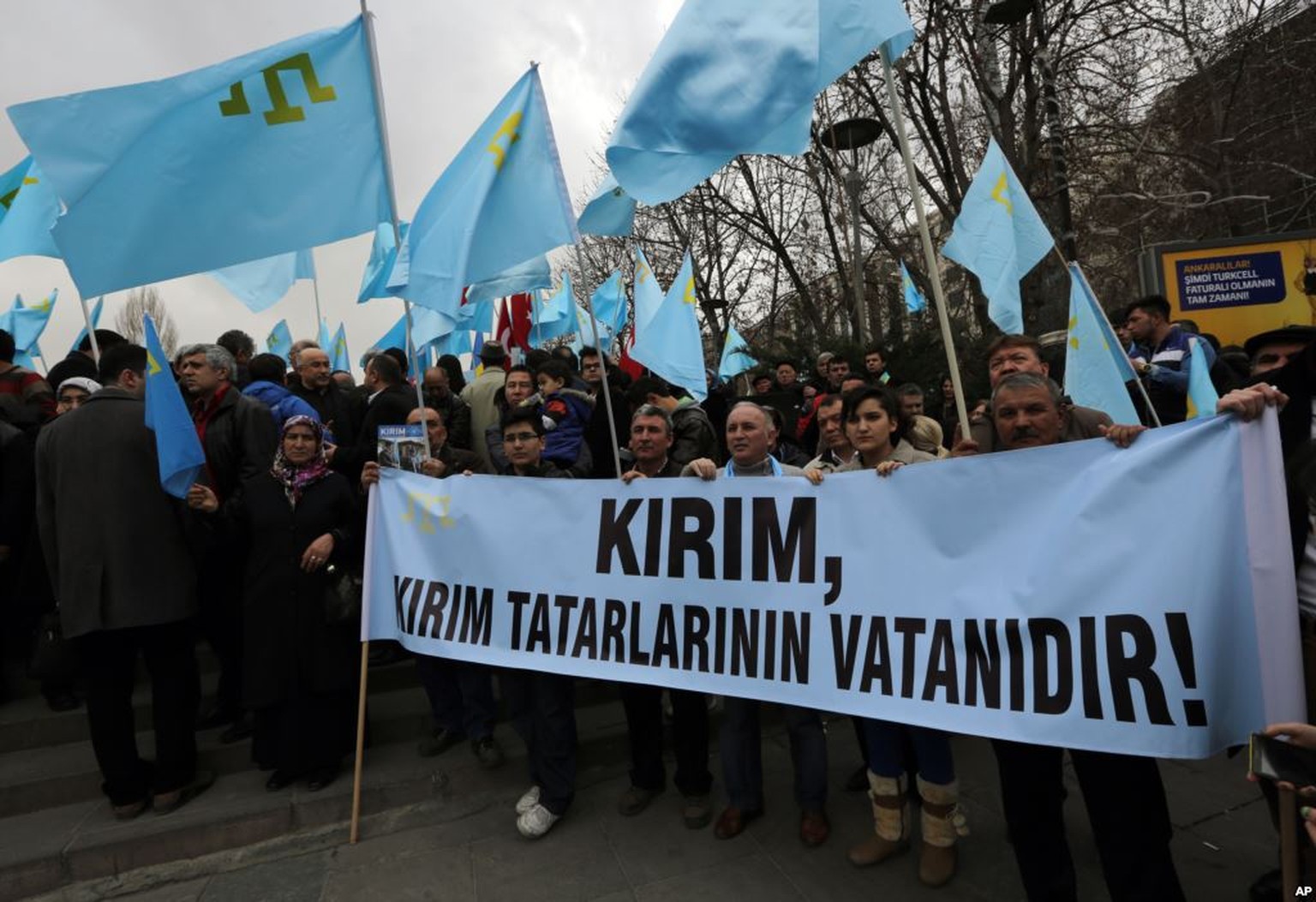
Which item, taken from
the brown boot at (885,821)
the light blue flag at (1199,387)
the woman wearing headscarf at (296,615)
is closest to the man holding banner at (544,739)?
the woman wearing headscarf at (296,615)

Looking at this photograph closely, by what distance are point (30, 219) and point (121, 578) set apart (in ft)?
14.4

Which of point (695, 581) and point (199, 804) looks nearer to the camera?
point (695, 581)

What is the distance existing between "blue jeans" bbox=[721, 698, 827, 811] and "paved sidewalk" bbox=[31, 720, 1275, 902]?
0.19 m

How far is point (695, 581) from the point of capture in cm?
301

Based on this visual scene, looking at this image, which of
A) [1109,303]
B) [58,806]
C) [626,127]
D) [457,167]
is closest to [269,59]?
[457,167]

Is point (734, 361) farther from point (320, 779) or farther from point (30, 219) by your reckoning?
point (320, 779)

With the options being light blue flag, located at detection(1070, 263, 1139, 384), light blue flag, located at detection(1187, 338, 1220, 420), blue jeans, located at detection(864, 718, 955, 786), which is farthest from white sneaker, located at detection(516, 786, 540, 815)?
light blue flag, located at detection(1187, 338, 1220, 420)

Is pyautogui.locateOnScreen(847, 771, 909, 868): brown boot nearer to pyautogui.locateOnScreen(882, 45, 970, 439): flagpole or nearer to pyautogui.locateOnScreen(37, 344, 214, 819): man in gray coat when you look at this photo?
pyautogui.locateOnScreen(882, 45, 970, 439): flagpole

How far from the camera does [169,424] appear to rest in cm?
326

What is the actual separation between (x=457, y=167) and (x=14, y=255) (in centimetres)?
449

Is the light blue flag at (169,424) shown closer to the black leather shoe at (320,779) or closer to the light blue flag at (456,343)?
the black leather shoe at (320,779)

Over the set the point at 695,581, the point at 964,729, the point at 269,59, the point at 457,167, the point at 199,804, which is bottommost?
the point at 199,804

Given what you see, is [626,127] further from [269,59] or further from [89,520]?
[89,520]

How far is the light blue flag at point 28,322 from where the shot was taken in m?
9.44
